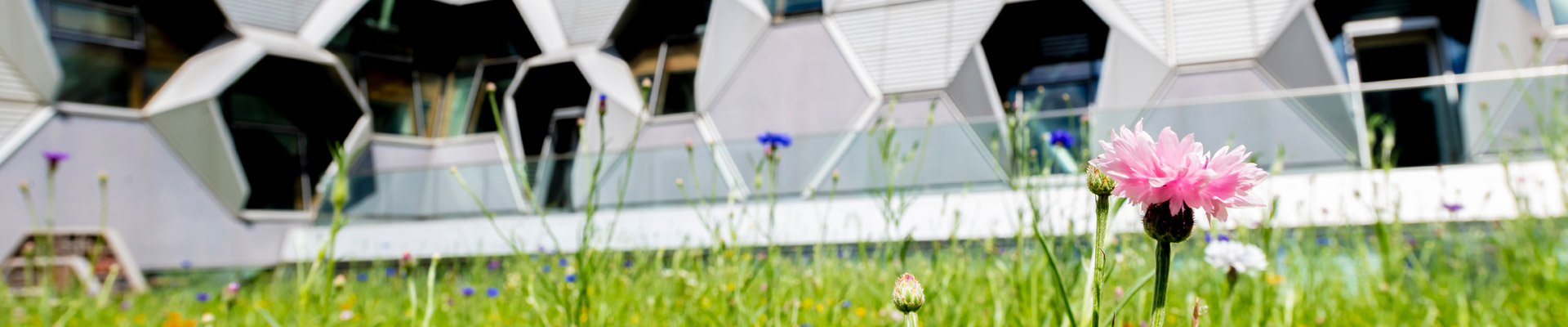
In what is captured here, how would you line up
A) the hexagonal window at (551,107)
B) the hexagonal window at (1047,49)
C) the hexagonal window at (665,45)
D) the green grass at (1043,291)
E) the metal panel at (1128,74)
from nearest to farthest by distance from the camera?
the green grass at (1043,291) → the metal panel at (1128,74) → the hexagonal window at (1047,49) → the hexagonal window at (665,45) → the hexagonal window at (551,107)

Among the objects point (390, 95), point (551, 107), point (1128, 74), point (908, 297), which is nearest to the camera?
point (908, 297)

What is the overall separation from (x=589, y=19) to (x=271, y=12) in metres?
4.29

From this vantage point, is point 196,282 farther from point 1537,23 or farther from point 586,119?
point 1537,23

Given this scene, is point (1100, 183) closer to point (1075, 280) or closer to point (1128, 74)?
point (1075, 280)

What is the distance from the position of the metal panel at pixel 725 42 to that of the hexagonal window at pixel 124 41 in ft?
21.0

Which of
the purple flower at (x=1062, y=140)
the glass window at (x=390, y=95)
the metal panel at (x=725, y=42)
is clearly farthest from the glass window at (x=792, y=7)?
the purple flower at (x=1062, y=140)

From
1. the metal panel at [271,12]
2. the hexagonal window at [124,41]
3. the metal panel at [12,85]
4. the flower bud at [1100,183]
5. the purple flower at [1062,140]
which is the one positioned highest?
the metal panel at [271,12]

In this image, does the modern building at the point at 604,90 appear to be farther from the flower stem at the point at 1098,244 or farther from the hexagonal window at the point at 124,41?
the flower stem at the point at 1098,244

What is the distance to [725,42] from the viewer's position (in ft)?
37.9

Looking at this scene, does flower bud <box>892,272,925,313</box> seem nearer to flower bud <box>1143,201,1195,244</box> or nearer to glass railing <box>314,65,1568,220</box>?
flower bud <box>1143,201,1195,244</box>

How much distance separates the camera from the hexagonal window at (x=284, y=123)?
1123cm

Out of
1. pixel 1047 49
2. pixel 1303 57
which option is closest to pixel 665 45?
pixel 1047 49

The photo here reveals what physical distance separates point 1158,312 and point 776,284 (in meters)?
1.71

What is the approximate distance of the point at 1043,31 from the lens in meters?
10.8
